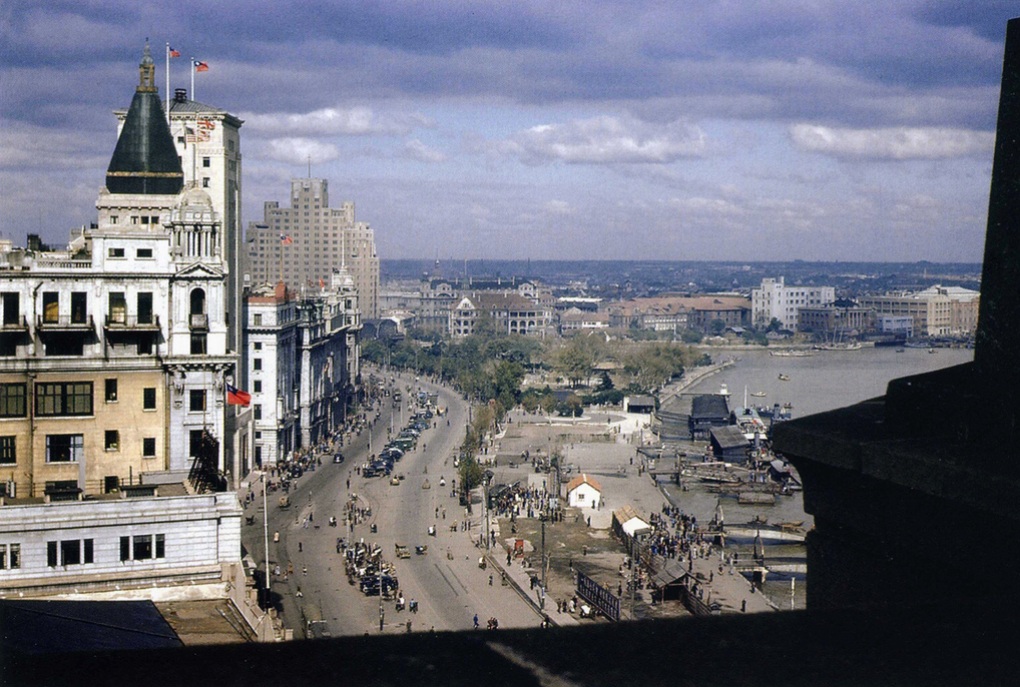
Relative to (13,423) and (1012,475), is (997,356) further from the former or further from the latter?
(13,423)

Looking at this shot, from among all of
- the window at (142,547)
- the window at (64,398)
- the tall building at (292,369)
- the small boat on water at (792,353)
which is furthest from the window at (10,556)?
the small boat on water at (792,353)

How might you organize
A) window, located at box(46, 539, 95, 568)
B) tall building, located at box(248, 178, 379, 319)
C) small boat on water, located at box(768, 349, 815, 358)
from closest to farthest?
window, located at box(46, 539, 95, 568)
tall building, located at box(248, 178, 379, 319)
small boat on water, located at box(768, 349, 815, 358)

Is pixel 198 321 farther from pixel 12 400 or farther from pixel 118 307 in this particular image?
pixel 12 400

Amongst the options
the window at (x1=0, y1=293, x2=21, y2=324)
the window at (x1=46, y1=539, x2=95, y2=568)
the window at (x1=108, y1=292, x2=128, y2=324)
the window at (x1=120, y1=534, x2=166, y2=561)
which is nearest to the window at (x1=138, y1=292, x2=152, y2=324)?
the window at (x1=108, y1=292, x2=128, y2=324)

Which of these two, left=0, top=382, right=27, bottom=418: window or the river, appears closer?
left=0, top=382, right=27, bottom=418: window

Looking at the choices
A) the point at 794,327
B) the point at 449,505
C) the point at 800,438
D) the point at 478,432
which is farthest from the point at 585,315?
the point at 800,438

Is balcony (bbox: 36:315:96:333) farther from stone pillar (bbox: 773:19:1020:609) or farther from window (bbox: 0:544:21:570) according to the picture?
stone pillar (bbox: 773:19:1020:609)
